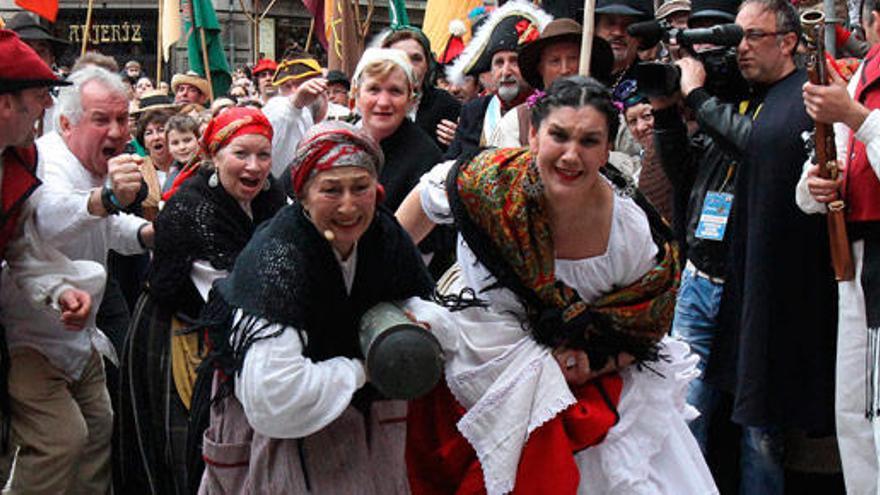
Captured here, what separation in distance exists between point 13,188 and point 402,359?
192 centimetres

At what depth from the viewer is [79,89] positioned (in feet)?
15.2

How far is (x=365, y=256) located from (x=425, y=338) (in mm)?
435

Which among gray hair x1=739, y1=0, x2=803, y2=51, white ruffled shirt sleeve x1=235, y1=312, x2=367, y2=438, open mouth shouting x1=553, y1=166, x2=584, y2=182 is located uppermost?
gray hair x1=739, y1=0, x2=803, y2=51

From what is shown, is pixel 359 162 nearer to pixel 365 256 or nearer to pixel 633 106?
pixel 365 256

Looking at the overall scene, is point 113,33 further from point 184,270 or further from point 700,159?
point 184,270

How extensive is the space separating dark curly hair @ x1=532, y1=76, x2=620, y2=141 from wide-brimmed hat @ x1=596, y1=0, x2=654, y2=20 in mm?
2047

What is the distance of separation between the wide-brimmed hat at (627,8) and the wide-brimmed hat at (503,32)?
0.29 m

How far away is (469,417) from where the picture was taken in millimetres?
3285

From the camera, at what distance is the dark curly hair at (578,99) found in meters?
3.20

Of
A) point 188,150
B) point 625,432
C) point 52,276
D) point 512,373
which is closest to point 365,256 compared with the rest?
point 512,373

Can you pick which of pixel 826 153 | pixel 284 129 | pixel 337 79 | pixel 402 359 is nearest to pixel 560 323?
pixel 402 359

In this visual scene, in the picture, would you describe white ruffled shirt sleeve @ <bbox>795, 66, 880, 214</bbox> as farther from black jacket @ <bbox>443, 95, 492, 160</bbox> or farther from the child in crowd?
the child in crowd

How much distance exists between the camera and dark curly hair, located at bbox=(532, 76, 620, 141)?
3.20 meters

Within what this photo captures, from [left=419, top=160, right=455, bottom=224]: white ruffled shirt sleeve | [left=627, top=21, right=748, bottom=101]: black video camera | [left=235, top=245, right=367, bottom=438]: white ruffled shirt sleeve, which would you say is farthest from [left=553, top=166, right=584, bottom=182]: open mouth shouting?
[left=627, top=21, right=748, bottom=101]: black video camera
